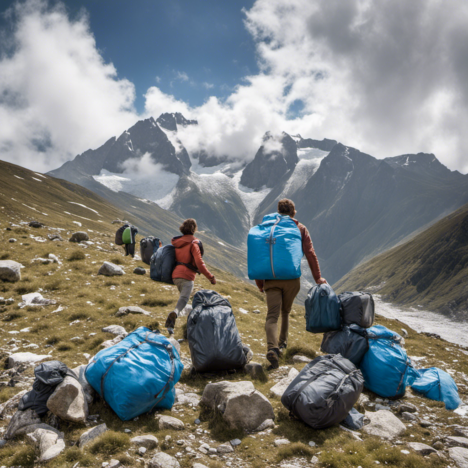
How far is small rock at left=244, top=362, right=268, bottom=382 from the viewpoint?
765 centimetres

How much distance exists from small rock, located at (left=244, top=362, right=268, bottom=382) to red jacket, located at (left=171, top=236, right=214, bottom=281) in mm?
3516

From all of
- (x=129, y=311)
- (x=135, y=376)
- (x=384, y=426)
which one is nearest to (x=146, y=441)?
(x=135, y=376)

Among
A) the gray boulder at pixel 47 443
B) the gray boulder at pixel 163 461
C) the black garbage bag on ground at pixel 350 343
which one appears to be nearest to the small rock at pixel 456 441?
the black garbage bag on ground at pixel 350 343

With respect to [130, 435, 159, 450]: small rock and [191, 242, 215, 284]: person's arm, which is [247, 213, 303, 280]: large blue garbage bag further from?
[130, 435, 159, 450]: small rock

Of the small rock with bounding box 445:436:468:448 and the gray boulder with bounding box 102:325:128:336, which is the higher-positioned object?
the small rock with bounding box 445:436:468:448

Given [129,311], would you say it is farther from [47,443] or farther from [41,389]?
[47,443]

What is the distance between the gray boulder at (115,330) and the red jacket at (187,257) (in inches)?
92.0

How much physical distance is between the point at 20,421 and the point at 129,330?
5.11 meters

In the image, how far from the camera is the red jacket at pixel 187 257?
10680 millimetres

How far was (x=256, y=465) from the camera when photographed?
4.61 meters

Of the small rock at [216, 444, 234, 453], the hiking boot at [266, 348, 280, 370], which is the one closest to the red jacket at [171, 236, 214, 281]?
the hiking boot at [266, 348, 280, 370]

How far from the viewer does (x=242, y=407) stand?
5.59 meters

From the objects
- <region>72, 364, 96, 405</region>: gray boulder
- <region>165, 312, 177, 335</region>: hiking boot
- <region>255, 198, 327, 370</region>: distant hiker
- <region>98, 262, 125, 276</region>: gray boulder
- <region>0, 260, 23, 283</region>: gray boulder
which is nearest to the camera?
<region>72, 364, 96, 405</region>: gray boulder

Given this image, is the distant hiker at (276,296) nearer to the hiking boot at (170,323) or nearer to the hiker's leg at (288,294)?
the hiker's leg at (288,294)
